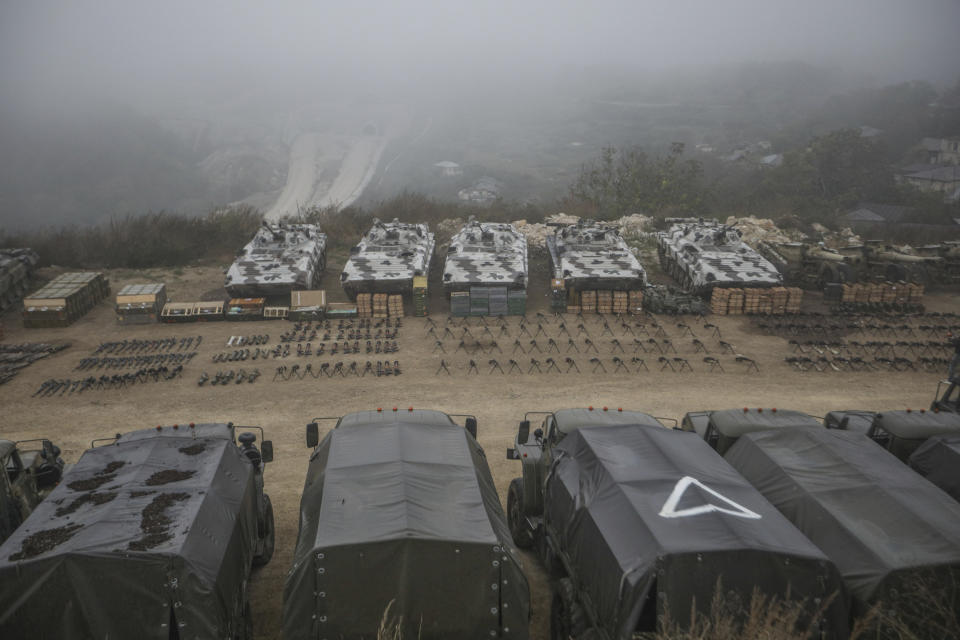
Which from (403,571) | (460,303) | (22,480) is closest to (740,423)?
(403,571)


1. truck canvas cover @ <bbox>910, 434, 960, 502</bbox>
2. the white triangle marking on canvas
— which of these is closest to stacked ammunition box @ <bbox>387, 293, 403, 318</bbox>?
truck canvas cover @ <bbox>910, 434, 960, 502</bbox>

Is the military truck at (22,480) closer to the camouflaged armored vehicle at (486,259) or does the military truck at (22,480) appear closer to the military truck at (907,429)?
the military truck at (907,429)

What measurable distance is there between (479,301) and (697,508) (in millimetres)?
16779

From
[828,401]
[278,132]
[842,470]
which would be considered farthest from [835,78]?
[842,470]

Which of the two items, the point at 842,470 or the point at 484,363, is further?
the point at 484,363

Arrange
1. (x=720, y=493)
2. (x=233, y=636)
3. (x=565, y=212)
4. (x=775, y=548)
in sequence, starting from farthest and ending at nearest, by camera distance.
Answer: (x=565, y=212), (x=720, y=493), (x=233, y=636), (x=775, y=548)

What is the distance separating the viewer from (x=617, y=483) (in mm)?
7641

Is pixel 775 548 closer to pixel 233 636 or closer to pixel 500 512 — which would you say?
pixel 500 512

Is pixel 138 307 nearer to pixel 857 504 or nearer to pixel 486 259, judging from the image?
pixel 486 259

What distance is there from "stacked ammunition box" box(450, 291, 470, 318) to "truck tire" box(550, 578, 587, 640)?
52.0ft

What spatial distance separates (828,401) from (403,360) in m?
11.5

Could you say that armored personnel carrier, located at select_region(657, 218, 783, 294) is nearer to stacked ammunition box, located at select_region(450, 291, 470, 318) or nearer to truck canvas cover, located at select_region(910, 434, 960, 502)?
stacked ammunition box, located at select_region(450, 291, 470, 318)

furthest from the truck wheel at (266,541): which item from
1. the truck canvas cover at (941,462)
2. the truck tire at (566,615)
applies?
the truck canvas cover at (941,462)

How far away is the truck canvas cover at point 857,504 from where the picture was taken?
22.4 feet
